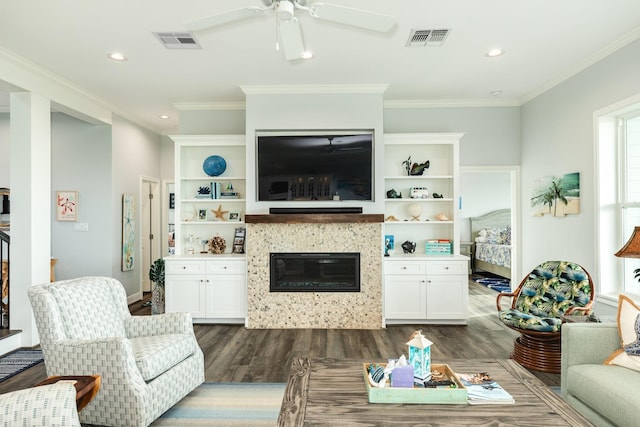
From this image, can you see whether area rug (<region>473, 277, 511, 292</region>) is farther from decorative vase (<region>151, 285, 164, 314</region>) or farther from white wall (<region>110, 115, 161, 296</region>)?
white wall (<region>110, 115, 161, 296</region>)

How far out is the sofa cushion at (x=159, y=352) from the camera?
2469 millimetres

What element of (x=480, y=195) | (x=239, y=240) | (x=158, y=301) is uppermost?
(x=480, y=195)

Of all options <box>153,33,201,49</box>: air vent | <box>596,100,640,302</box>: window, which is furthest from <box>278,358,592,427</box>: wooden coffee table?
<box>153,33,201,49</box>: air vent

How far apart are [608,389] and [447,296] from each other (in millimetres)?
2646

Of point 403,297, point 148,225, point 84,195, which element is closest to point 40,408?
point 403,297

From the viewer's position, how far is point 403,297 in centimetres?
470

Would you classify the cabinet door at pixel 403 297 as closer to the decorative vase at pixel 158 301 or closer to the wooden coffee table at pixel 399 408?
the wooden coffee table at pixel 399 408

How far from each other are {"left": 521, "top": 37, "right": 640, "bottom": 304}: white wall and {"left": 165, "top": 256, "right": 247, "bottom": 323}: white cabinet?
363cm

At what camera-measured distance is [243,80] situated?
4.51 m

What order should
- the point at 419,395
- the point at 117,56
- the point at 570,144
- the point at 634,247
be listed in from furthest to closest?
1. the point at 570,144
2. the point at 117,56
3. the point at 634,247
4. the point at 419,395

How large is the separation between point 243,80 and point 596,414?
421 centimetres

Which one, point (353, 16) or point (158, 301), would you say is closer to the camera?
point (353, 16)

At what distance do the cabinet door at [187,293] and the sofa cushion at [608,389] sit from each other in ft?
12.4

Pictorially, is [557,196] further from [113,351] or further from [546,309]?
[113,351]
